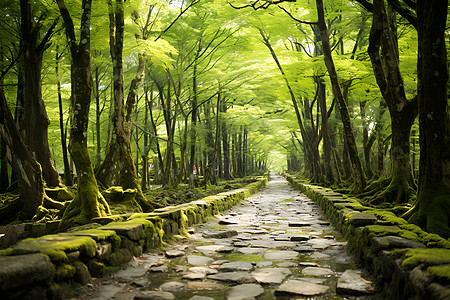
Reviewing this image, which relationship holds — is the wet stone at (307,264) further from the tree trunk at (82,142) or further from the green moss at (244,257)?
the tree trunk at (82,142)

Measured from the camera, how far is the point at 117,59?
948 cm

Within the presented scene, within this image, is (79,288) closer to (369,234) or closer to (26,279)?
(26,279)

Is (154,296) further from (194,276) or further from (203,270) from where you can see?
(203,270)

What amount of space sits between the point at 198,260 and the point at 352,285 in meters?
2.13

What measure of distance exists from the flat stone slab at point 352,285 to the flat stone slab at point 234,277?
36.2 inches

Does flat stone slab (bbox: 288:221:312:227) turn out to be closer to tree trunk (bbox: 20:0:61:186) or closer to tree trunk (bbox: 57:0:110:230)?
tree trunk (bbox: 57:0:110:230)

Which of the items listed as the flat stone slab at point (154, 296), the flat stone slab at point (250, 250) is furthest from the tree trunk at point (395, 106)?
the flat stone slab at point (154, 296)

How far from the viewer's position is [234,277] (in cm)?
399

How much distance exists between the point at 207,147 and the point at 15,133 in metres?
14.4

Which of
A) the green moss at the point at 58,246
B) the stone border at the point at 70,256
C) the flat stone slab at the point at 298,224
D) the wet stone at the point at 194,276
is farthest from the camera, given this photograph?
the flat stone slab at the point at 298,224

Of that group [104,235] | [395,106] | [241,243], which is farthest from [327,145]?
[104,235]

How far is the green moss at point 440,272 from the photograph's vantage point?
7.88 ft

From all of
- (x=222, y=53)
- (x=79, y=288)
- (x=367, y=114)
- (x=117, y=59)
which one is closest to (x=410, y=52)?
(x=367, y=114)

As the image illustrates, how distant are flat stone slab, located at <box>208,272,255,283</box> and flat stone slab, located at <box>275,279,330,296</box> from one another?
44cm
